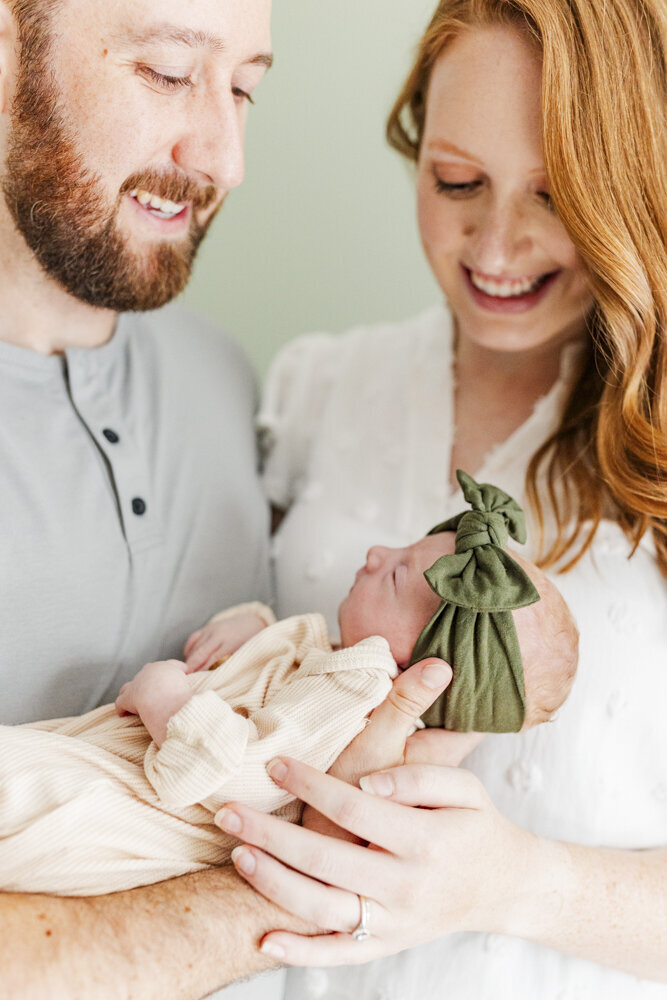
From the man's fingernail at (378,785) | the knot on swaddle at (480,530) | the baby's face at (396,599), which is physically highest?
the knot on swaddle at (480,530)

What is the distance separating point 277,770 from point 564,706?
542mm

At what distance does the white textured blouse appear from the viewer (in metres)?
1.50

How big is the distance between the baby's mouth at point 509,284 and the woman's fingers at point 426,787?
88cm

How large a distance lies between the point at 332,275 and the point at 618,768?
156 cm

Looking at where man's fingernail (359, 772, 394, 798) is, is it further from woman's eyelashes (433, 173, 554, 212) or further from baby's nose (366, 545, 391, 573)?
woman's eyelashes (433, 173, 554, 212)

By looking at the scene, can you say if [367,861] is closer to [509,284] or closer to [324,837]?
[324,837]

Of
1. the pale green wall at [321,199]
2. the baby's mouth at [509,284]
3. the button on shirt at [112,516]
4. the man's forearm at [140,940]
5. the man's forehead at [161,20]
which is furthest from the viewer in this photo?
the pale green wall at [321,199]

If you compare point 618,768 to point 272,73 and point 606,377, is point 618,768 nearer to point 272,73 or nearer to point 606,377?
point 606,377

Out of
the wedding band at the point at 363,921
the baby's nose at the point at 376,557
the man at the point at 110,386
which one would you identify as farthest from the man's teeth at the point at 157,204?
the wedding band at the point at 363,921

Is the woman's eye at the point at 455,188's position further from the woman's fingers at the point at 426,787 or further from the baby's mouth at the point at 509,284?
the woman's fingers at the point at 426,787

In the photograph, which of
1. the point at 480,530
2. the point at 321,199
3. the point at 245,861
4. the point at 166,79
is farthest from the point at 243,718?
the point at 321,199

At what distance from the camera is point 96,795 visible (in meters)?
1.20

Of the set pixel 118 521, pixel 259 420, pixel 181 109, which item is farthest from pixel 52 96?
pixel 259 420

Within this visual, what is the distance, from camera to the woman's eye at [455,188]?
5.37 feet
